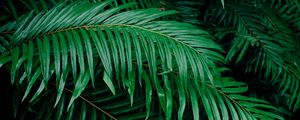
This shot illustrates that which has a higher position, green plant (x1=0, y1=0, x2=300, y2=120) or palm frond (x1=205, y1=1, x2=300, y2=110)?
green plant (x1=0, y1=0, x2=300, y2=120)

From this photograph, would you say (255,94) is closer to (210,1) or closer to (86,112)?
(210,1)

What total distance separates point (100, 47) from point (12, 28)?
38 cm

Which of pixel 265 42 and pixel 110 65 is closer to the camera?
pixel 110 65

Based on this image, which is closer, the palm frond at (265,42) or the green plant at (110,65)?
the green plant at (110,65)

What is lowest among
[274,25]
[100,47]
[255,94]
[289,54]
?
[255,94]

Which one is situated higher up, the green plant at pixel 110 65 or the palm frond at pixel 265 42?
the green plant at pixel 110 65

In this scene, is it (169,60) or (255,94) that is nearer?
(169,60)

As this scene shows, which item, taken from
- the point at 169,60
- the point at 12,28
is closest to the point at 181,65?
the point at 169,60

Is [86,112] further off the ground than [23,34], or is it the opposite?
[23,34]

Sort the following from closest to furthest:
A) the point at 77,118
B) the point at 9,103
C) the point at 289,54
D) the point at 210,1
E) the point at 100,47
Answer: the point at 100,47
the point at 77,118
the point at 9,103
the point at 289,54
the point at 210,1

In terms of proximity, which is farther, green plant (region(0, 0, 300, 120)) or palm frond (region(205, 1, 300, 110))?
palm frond (region(205, 1, 300, 110))

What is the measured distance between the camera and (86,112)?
955 millimetres

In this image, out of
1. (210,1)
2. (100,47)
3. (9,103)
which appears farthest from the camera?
(210,1)

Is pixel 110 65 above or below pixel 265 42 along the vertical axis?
above
